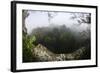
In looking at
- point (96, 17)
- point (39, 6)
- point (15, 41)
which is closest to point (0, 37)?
point (15, 41)

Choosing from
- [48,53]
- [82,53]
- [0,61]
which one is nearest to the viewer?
[0,61]

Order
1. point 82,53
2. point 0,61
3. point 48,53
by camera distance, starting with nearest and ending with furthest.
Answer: point 0,61, point 48,53, point 82,53

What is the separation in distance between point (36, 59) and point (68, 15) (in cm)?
43

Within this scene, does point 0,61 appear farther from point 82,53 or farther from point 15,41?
point 82,53

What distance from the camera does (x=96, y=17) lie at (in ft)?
6.06

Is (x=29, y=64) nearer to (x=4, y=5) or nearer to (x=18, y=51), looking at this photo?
(x=18, y=51)

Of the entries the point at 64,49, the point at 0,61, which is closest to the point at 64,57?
the point at 64,49

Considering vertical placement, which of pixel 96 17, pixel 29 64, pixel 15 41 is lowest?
pixel 29 64

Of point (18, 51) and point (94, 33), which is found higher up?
point (94, 33)

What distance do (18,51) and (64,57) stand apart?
0.38m

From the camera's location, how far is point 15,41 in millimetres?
Answer: 1574

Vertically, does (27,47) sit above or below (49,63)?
above

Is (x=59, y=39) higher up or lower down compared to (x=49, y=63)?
higher up

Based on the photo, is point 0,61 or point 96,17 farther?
point 96,17
